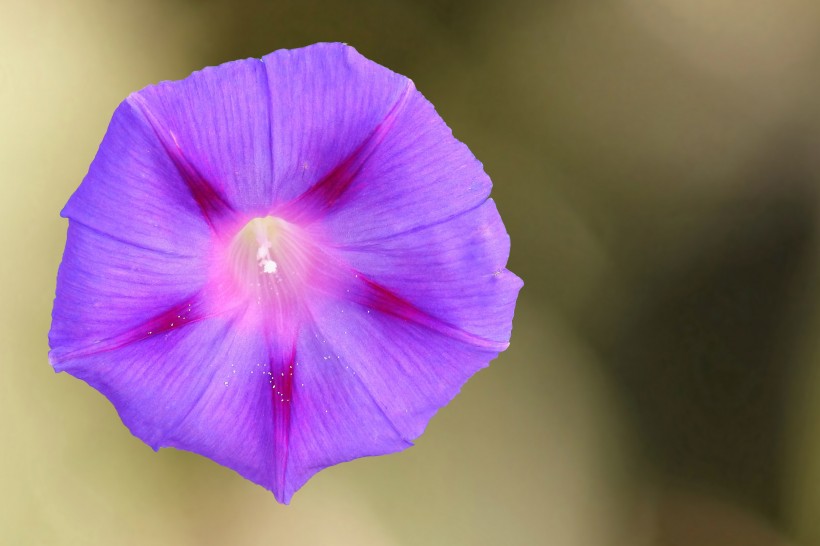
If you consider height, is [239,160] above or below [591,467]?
above

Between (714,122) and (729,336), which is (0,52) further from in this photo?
(729,336)

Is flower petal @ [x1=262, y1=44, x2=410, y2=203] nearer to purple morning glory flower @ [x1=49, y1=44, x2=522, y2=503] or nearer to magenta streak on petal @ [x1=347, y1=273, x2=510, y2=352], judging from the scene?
purple morning glory flower @ [x1=49, y1=44, x2=522, y2=503]

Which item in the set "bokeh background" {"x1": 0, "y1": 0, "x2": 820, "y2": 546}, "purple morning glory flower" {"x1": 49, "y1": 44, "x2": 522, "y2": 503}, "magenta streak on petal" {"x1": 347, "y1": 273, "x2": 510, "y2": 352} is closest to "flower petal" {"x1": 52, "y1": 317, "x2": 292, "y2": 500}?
"purple morning glory flower" {"x1": 49, "y1": 44, "x2": 522, "y2": 503}

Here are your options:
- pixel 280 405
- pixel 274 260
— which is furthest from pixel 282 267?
pixel 280 405

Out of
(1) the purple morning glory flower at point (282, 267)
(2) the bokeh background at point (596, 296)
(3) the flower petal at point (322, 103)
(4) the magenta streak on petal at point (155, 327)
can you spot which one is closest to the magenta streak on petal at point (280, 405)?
(1) the purple morning glory flower at point (282, 267)

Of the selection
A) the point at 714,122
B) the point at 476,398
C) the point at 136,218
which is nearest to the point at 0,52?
the point at 136,218

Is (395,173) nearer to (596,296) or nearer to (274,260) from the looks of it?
(274,260)

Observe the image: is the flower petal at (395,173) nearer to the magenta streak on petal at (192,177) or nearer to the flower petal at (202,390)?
the magenta streak on petal at (192,177)

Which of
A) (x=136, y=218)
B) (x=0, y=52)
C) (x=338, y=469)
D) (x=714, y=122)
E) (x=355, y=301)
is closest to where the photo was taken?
(x=136, y=218)
